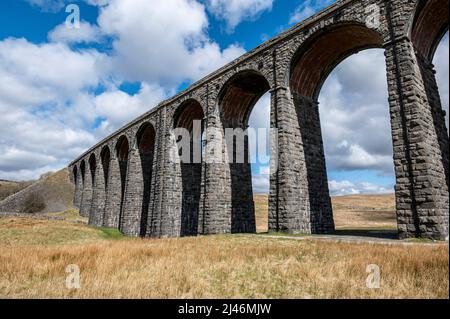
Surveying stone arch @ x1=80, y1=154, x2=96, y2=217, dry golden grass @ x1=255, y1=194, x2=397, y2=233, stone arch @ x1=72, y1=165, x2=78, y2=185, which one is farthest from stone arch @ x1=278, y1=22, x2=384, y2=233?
stone arch @ x1=72, y1=165, x2=78, y2=185

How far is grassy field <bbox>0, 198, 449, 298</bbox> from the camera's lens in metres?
5.22

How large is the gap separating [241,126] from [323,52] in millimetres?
7824

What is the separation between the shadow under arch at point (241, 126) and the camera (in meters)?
20.2

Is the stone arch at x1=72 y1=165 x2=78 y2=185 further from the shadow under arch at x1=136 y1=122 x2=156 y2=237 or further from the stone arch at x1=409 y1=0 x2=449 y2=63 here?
the stone arch at x1=409 y1=0 x2=449 y2=63

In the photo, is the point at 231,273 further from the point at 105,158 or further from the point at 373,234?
the point at 105,158

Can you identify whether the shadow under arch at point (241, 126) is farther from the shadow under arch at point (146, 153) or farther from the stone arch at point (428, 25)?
the shadow under arch at point (146, 153)

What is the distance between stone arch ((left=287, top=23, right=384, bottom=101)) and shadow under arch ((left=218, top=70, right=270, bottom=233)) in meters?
→ 3.02

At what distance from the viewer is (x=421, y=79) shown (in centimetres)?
1252

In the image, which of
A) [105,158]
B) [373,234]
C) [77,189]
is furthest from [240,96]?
[77,189]

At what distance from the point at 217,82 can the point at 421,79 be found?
12250 millimetres

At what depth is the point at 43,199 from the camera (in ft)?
162
